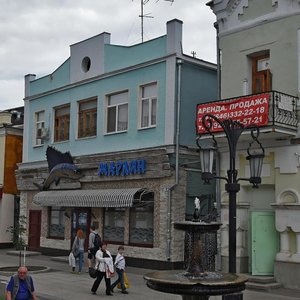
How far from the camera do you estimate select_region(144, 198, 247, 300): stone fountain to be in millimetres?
8859

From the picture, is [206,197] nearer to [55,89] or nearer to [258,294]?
[258,294]

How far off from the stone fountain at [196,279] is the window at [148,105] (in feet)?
38.7

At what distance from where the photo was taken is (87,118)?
2547 centimetres

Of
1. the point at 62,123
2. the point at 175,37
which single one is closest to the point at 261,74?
the point at 175,37

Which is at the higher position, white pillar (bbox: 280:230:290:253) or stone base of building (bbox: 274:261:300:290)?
white pillar (bbox: 280:230:290:253)

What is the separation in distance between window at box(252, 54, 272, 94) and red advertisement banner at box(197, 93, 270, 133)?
142 centimetres

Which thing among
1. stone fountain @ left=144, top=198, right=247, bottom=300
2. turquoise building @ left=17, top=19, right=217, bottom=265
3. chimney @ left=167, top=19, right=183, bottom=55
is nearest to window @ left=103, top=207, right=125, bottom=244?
turquoise building @ left=17, top=19, right=217, bottom=265

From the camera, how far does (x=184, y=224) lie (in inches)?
391

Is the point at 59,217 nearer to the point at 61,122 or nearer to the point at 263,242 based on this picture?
the point at 61,122

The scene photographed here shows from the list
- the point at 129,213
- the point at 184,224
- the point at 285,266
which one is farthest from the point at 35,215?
the point at 184,224

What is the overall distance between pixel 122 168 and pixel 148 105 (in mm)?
2737

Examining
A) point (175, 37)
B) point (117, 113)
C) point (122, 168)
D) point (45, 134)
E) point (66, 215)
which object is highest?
point (175, 37)

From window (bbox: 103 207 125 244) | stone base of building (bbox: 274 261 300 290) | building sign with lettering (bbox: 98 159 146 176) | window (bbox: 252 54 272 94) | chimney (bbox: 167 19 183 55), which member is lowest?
stone base of building (bbox: 274 261 300 290)

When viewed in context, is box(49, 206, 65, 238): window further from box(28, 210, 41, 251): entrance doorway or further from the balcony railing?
the balcony railing
